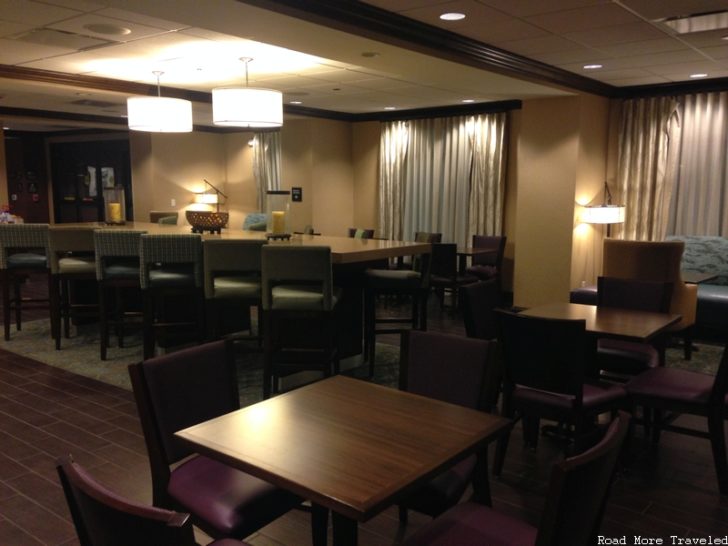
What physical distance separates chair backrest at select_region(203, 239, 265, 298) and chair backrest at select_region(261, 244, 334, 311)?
15.7 inches

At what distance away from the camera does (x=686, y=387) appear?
10.2 ft

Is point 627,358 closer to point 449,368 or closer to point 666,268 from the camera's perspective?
point 449,368

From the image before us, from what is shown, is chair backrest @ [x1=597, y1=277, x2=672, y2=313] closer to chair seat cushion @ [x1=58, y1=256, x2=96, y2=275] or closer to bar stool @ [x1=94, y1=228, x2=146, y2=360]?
bar stool @ [x1=94, y1=228, x2=146, y2=360]

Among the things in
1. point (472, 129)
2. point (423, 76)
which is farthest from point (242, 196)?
point (423, 76)

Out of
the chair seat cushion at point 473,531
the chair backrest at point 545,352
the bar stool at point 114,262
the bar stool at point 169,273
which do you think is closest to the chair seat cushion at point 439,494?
the chair seat cushion at point 473,531

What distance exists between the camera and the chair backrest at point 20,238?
548cm

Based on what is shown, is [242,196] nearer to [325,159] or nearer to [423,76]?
Result: [325,159]

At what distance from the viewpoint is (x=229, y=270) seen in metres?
4.24

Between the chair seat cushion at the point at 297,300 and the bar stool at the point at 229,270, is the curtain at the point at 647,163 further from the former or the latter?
the bar stool at the point at 229,270

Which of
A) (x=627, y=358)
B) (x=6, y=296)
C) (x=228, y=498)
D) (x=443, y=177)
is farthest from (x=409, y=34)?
(x=443, y=177)

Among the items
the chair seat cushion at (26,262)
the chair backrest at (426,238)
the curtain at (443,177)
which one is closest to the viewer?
the chair seat cushion at (26,262)

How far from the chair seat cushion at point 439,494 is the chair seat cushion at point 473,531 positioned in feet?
0.47

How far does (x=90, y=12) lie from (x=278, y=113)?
1.54 metres

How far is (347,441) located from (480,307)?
205 cm
